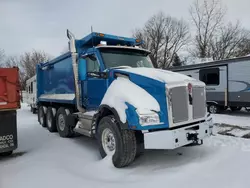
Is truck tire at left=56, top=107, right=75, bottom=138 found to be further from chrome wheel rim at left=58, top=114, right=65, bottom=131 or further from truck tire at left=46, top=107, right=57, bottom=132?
truck tire at left=46, top=107, right=57, bottom=132

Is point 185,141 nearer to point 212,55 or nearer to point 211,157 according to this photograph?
point 211,157

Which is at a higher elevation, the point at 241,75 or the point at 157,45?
the point at 157,45

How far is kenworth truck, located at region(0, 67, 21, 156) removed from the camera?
17.0ft

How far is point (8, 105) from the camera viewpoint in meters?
5.22

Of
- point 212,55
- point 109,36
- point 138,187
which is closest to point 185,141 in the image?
point 138,187

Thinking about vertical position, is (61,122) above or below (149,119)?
below

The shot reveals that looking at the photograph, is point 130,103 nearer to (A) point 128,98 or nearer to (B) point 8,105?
(A) point 128,98

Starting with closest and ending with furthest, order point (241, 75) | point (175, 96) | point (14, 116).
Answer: point (175, 96)
point (14, 116)
point (241, 75)

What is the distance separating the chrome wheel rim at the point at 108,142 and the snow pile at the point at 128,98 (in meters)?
0.66

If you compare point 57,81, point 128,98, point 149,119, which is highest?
point 57,81

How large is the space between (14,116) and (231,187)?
15.2ft

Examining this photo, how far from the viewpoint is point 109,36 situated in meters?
6.66

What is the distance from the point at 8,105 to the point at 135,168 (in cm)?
308

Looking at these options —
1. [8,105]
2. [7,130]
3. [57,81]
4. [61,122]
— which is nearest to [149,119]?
[8,105]
